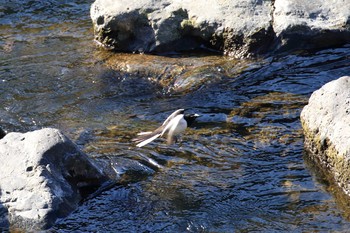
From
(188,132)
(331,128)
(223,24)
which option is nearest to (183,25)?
(223,24)

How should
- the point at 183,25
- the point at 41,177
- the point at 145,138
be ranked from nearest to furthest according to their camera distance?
the point at 41,177, the point at 145,138, the point at 183,25

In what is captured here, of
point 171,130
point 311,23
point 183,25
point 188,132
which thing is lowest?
point 188,132

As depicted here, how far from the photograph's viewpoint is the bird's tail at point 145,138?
233 inches

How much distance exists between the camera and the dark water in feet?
16.9

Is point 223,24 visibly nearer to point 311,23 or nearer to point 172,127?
point 311,23

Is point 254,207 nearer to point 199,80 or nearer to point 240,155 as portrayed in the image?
point 240,155

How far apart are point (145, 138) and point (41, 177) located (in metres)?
1.25

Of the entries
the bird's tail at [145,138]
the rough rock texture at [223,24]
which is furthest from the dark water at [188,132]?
the rough rock texture at [223,24]

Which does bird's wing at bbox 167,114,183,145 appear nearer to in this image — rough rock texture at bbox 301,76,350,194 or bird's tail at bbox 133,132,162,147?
bird's tail at bbox 133,132,162,147

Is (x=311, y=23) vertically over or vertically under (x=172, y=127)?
over

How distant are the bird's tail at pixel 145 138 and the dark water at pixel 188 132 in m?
0.10

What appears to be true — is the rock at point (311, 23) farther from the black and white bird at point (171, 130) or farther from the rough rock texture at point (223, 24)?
the black and white bird at point (171, 130)

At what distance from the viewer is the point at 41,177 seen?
203 inches

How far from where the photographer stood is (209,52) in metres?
8.37
